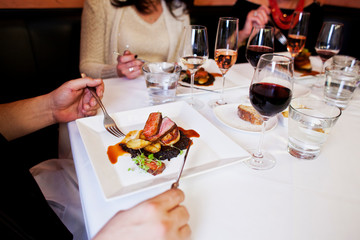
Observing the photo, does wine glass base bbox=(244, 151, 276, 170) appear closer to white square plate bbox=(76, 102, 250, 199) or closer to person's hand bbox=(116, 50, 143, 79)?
white square plate bbox=(76, 102, 250, 199)

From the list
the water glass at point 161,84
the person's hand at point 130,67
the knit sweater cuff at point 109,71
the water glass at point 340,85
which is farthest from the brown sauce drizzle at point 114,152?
the water glass at point 340,85

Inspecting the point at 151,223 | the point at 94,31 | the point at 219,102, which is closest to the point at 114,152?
the point at 151,223

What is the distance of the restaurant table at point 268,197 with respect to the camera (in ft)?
1.99

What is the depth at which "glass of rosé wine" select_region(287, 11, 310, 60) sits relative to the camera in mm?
1540

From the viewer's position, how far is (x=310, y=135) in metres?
0.88

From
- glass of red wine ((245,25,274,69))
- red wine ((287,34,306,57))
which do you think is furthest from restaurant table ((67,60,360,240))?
red wine ((287,34,306,57))

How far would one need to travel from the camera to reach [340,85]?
50.0 inches

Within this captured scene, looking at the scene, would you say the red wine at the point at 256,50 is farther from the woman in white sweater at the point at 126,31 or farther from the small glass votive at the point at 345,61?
the woman in white sweater at the point at 126,31

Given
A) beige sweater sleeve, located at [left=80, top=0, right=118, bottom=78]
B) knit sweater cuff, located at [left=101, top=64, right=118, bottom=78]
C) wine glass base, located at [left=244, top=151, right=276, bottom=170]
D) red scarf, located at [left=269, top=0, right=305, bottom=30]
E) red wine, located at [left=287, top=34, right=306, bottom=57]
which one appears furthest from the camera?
red scarf, located at [left=269, top=0, right=305, bottom=30]

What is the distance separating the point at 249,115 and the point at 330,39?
85cm

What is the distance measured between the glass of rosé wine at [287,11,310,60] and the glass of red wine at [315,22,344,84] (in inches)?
4.2

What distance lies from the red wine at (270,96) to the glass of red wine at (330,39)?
95 centimetres

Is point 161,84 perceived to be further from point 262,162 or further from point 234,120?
point 262,162

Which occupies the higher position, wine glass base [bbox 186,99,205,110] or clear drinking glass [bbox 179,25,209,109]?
clear drinking glass [bbox 179,25,209,109]
